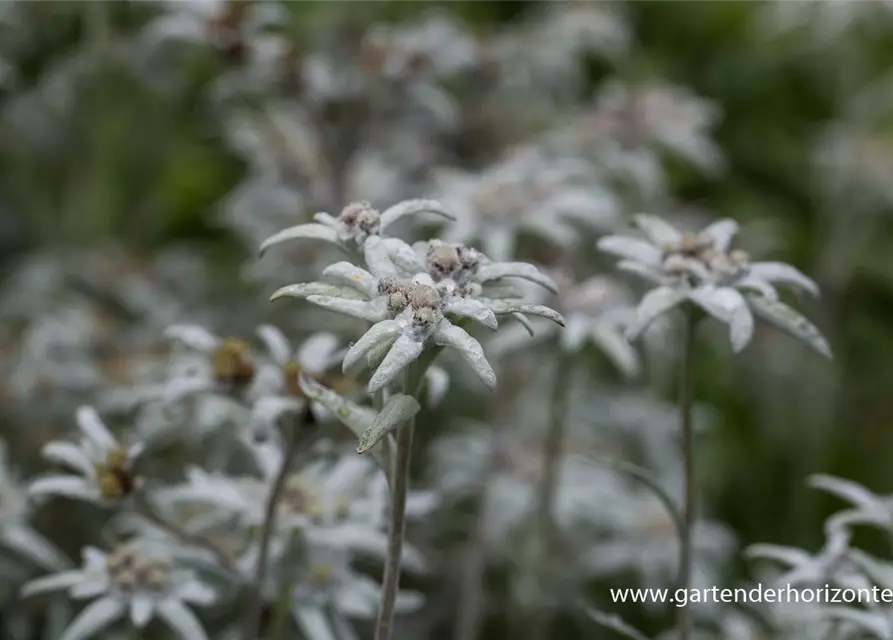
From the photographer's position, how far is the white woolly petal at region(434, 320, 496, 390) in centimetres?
96

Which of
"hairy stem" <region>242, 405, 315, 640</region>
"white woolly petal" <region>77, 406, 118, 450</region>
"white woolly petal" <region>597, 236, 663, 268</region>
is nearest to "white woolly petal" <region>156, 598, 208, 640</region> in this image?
"hairy stem" <region>242, 405, 315, 640</region>

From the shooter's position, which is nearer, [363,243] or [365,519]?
[363,243]

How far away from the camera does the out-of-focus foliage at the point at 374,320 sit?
1.41 meters

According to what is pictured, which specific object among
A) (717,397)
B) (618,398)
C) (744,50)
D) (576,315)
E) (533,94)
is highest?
(744,50)

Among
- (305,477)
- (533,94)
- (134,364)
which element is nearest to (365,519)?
(305,477)

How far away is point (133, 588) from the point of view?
4.48 feet

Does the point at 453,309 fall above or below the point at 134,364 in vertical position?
below

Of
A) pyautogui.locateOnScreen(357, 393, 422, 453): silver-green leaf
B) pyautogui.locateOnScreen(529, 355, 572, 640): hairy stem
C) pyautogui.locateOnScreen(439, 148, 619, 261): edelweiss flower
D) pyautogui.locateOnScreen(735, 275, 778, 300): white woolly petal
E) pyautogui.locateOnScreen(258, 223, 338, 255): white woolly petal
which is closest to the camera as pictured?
pyautogui.locateOnScreen(357, 393, 422, 453): silver-green leaf

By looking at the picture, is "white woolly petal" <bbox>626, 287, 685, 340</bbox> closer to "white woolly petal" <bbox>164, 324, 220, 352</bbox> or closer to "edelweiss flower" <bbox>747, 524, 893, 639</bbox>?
"edelweiss flower" <bbox>747, 524, 893, 639</bbox>

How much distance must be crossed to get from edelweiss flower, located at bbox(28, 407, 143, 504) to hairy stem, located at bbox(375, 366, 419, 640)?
1.31ft

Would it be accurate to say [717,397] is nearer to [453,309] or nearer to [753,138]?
[753,138]

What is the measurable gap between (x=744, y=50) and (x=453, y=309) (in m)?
3.11

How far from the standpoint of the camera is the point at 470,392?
8.18ft

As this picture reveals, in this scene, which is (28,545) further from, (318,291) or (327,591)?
(318,291)
